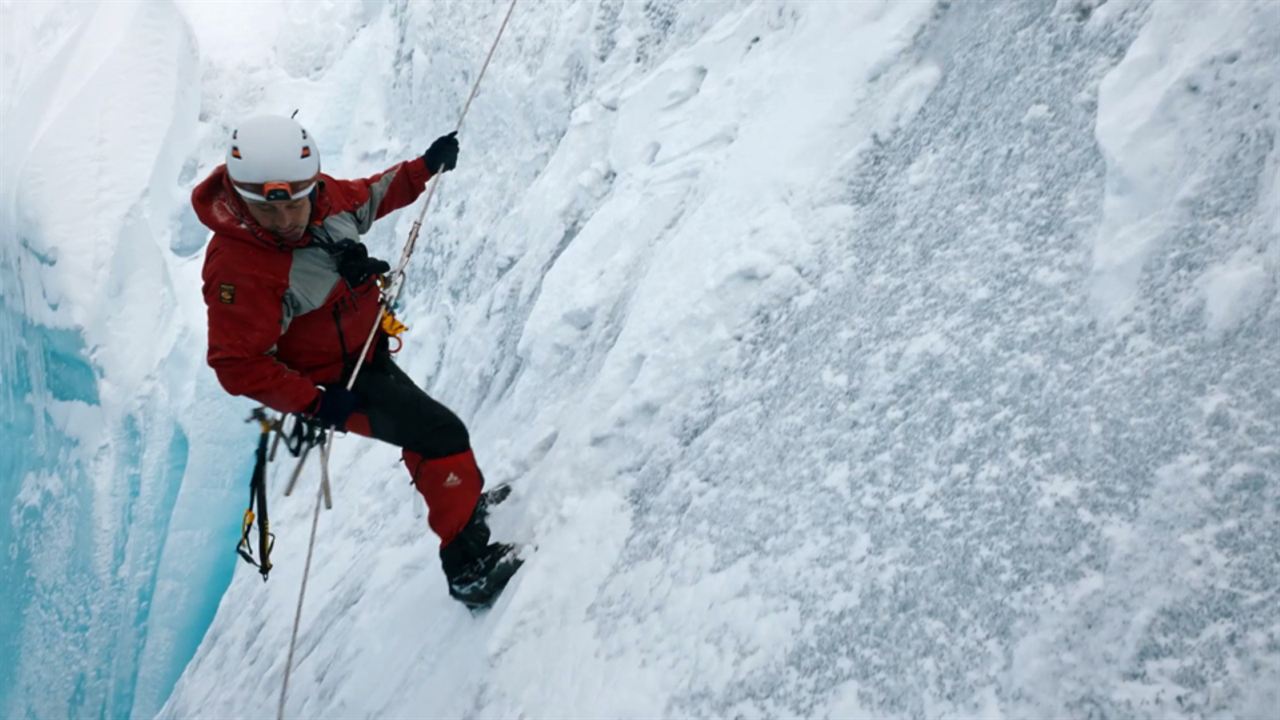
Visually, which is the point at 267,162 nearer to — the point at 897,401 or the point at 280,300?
the point at 280,300

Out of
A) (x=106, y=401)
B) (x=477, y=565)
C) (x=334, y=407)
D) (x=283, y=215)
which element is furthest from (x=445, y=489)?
(x=106, y=401)

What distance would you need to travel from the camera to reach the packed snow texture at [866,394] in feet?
4.22

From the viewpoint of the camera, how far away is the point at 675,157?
2941 millimetres

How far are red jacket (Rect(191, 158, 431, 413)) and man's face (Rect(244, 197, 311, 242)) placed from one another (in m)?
0.02

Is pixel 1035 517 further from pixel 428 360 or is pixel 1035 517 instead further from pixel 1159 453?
pixel 428 360

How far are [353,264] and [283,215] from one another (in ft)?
0.74

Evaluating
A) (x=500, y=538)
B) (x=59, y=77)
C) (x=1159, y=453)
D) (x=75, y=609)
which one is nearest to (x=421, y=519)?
(x=500, y=538)

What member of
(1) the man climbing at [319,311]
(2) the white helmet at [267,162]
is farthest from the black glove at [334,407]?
(2) the white helmet at [267,162]

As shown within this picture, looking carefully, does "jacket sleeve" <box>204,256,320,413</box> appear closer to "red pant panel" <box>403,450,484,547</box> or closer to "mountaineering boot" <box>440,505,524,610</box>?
"red pant panel" <box>403,450,484,547</box>

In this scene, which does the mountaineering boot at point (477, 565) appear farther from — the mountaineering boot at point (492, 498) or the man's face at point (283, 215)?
the man's face at point (283, 215)

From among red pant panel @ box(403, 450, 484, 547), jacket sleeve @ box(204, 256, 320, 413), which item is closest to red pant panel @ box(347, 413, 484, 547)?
red pant panel @ box(403, 450, 484, 547)

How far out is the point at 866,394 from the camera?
71.4 inches

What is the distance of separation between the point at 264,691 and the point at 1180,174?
351cm

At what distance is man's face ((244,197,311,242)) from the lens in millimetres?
2012
